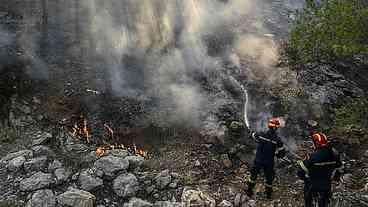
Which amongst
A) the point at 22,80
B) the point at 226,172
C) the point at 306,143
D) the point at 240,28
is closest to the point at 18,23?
the point at 22,80

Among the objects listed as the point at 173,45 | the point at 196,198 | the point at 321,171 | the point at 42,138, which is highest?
the point at 173,45

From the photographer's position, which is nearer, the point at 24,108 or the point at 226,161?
the point at 226,161

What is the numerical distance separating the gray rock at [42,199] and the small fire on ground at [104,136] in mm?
1336

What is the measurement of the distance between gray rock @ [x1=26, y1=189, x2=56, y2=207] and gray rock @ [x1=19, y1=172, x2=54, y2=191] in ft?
0.50

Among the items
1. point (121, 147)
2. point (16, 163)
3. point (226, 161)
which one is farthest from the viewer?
point (121, 147)

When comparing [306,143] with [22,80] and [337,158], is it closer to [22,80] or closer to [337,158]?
[337,158]

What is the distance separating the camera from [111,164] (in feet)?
28.4

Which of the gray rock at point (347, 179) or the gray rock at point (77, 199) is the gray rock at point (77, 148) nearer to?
the gray rock at point (77, 199)

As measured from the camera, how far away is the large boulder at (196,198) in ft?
26.7

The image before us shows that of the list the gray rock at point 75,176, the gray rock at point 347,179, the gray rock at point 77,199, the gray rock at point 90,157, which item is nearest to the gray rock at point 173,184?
the gray rock at point 77,199

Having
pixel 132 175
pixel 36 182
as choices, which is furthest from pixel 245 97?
pixel 36 182

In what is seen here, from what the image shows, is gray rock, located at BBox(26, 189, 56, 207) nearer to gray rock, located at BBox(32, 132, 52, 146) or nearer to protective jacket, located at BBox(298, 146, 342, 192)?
gray rock, located at BBox(32, 132, 52, 146)

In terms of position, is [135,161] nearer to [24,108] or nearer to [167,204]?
[167,204]

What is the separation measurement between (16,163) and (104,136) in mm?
1870
